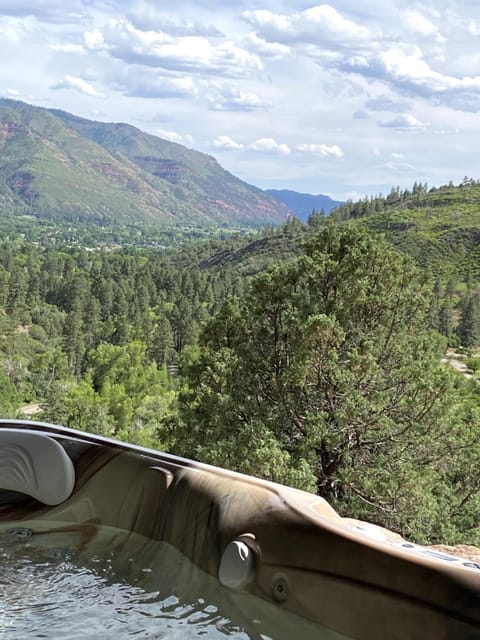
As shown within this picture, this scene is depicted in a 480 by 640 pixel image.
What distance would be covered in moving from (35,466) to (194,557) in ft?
3.32

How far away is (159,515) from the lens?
257 cm

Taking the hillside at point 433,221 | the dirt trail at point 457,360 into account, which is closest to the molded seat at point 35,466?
the dirt trail at point 457,360

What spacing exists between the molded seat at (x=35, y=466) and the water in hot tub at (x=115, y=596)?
18cm

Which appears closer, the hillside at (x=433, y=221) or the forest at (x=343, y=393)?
the forest at (x=343, y=393)

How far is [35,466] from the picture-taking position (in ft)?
9.87

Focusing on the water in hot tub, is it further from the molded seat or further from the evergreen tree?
the evergreen tree

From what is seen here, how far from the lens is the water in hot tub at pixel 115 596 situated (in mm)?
1978

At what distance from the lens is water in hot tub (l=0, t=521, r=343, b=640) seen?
1.98m

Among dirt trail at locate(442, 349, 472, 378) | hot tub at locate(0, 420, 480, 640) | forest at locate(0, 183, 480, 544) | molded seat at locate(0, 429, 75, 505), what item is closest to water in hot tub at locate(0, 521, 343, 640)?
hot tub at locate(0, 420, 480, 640)

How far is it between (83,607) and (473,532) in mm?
Answer: 5054

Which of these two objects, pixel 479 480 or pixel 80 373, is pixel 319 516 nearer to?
pixel 479 480

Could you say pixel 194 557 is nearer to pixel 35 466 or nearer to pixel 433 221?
pixel 35 466

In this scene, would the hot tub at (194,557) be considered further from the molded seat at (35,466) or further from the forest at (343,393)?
the forest at (343,393)

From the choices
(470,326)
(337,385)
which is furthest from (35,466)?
(470,326)
